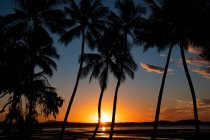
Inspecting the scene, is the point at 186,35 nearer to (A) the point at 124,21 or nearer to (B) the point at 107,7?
(A) the point at 124,21

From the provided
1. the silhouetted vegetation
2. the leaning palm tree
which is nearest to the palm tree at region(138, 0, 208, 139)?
the silhouetted vegetation

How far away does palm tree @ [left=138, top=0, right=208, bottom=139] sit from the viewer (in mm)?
20859

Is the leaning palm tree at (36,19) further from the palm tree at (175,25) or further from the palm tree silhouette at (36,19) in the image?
the palm tree at (175,25)

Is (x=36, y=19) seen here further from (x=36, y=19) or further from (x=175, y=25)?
(x=175, y=25)

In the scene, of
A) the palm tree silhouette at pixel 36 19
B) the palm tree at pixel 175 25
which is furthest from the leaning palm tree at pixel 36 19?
the palm tree at pixel 175 25

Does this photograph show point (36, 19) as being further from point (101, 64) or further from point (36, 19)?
point (101, 64)

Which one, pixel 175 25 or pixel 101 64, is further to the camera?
pixel 101 64

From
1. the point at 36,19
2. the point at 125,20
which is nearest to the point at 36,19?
the point at 36,19

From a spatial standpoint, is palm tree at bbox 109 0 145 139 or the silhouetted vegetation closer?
the silhouetted vegetation

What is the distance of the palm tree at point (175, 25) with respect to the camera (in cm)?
2086

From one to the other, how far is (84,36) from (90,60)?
294 centimetres

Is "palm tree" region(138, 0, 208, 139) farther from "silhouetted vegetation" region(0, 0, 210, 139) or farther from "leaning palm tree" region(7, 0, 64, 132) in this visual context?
"leaning palm tree" region(7, 0, 64, 132)

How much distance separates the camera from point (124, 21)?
1079 inches

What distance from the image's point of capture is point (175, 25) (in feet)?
72.0
